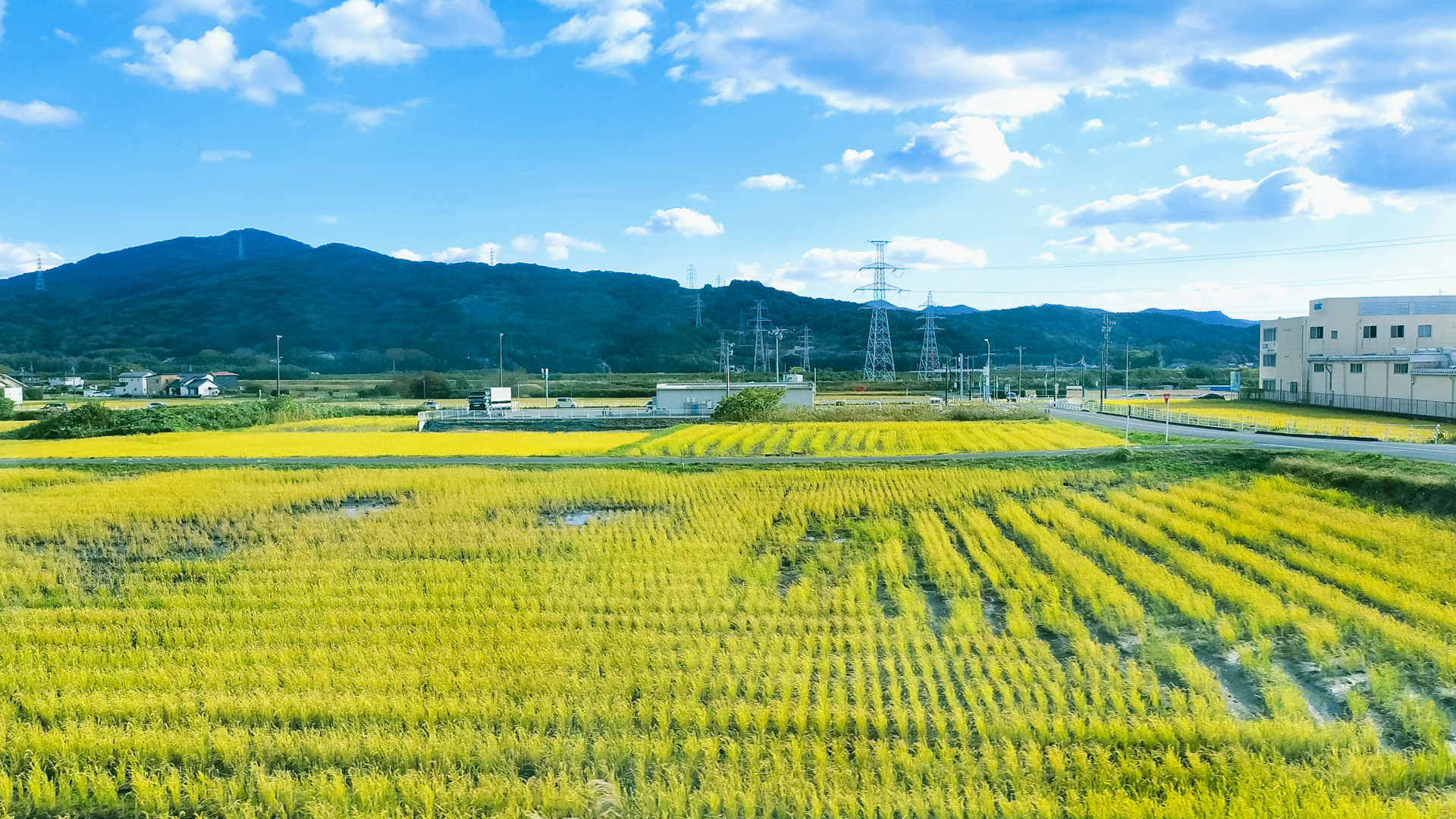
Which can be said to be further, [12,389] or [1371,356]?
[12,389]

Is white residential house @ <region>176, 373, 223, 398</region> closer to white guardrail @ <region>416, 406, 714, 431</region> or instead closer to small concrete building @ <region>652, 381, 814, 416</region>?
white guardrail @ <region>416, 406, 714, 431</region>

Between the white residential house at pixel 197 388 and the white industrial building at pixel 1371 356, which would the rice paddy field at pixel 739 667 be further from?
the white residential house at pixel 197 388

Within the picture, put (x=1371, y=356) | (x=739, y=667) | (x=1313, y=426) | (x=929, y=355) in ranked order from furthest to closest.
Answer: (x=929, y=355) → (x=1371, y=356) → (x=1313, y=426) → (x=739, y=667)

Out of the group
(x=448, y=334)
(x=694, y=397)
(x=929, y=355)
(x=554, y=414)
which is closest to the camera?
(x=554, y=414)

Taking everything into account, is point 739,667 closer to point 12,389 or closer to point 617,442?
point 617,442

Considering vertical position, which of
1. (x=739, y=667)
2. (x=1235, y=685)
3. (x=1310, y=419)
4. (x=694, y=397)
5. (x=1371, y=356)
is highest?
(x=1371, y=356)

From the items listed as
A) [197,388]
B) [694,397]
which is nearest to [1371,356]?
[694,397]

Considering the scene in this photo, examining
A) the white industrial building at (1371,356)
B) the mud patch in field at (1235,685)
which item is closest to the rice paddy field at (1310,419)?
the white industrial building at (1371,356)
